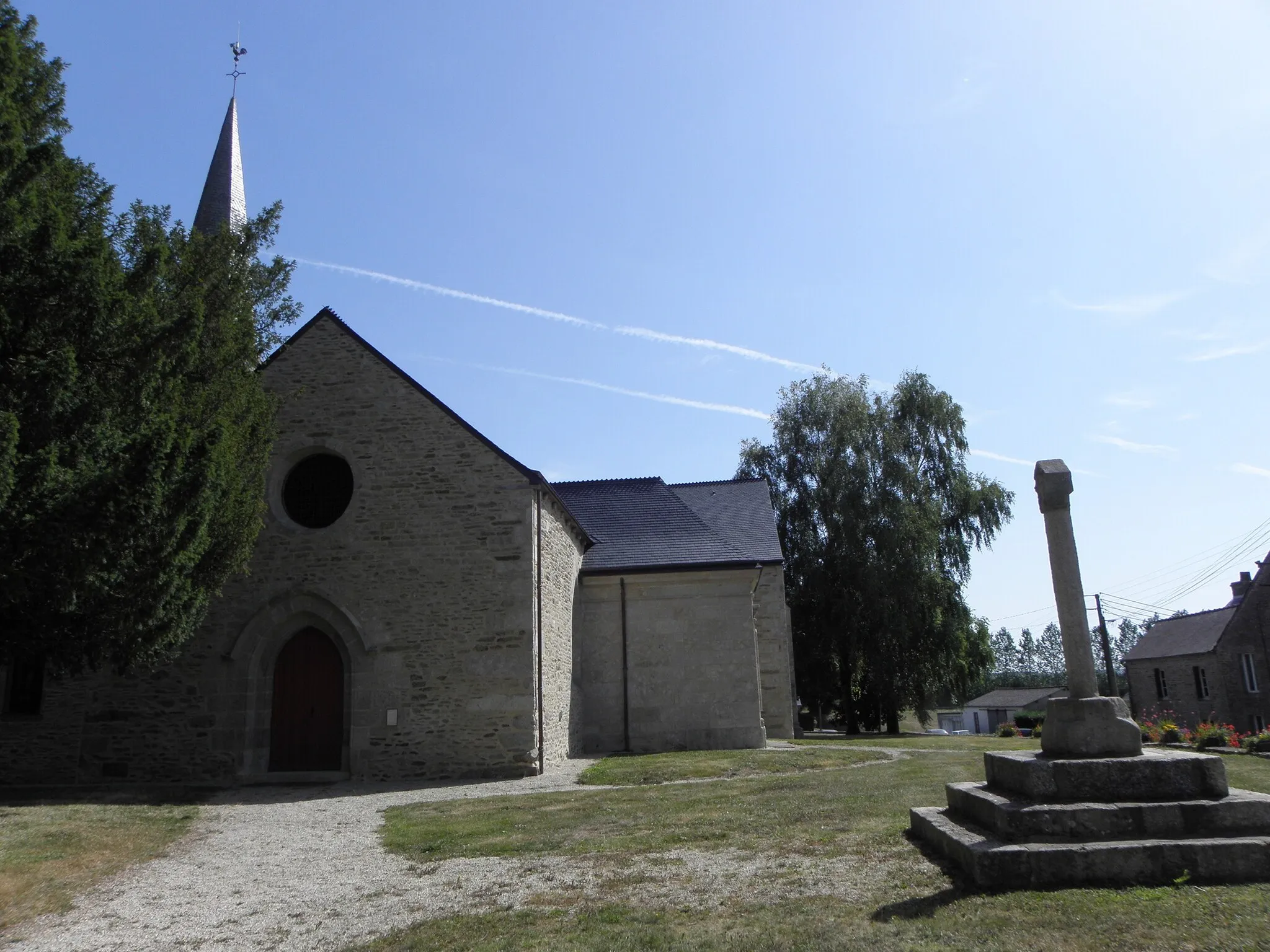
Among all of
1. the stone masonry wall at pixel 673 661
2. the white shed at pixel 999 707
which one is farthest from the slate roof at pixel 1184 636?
the stone masonry wall at pixel 673 661

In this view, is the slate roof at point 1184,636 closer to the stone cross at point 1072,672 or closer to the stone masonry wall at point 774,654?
the stone masonry wall at point 774,654

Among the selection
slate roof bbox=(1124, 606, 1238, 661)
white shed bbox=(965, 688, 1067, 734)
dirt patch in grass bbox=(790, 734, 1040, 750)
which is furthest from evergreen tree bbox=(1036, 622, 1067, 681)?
dirt patch in grass bbox=(790, 734, 1040, 750)

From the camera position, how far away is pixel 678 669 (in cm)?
1858

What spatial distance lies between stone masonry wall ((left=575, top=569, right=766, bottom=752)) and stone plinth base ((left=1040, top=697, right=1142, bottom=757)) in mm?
11989

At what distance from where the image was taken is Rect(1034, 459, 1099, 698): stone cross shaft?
678 centimetres

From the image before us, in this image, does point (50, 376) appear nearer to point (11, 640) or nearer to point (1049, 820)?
point (11, 640)

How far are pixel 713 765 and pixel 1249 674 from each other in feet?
114

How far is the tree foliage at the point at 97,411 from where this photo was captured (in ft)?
29.3

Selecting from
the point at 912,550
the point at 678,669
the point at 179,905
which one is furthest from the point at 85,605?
the point at 912,550

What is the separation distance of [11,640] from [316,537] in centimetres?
519

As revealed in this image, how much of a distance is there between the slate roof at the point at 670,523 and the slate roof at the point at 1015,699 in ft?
179

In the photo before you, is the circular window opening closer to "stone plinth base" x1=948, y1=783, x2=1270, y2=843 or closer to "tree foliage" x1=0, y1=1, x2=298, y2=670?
"tree foliage" x1=0, y1=1, x2=298, y2=670

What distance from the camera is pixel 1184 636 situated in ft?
139

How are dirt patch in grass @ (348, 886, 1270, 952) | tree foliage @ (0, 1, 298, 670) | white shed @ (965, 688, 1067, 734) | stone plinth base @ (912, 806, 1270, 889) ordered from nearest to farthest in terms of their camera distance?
dirt patch in grass @ (348, 886, 1270, 952), stone plinth base @ (912, 806, 1270, 889), tree foliage @ (0, 1, 298, 670), white shed @ (965, 688, 1067, 734)
